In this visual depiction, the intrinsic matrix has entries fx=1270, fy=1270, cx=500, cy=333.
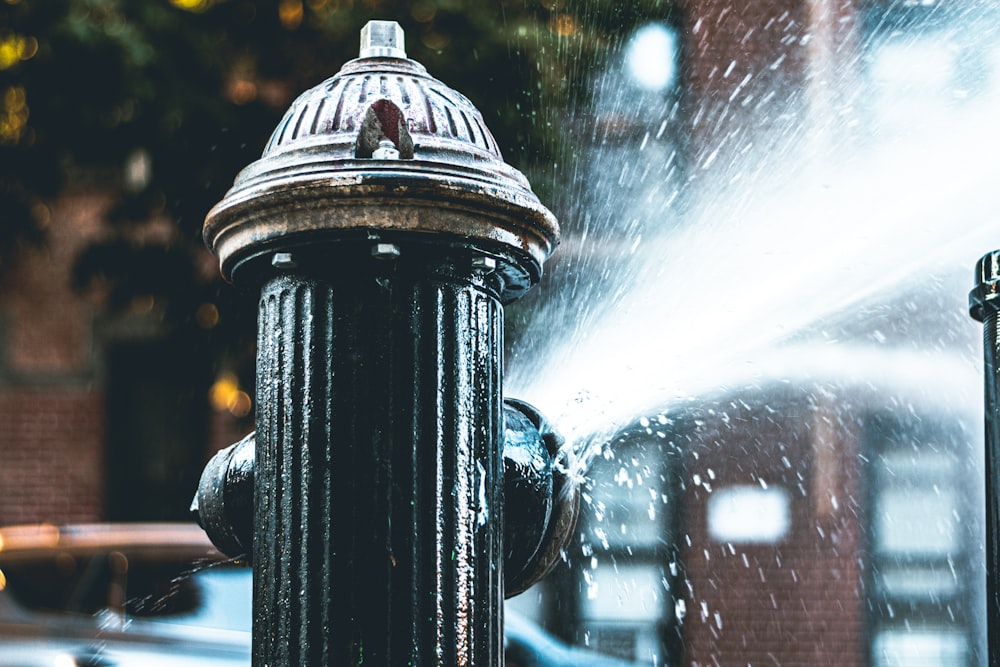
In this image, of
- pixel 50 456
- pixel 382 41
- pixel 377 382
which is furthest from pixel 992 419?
pixel 50 456

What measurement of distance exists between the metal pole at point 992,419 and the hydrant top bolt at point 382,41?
40.3 inches

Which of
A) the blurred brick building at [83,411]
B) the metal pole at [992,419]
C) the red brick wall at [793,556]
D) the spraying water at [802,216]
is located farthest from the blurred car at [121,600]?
the blurred brick building at [83,411]

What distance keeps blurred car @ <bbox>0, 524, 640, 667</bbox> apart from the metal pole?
8.10 feet

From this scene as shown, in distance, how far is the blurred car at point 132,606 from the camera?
4.40m

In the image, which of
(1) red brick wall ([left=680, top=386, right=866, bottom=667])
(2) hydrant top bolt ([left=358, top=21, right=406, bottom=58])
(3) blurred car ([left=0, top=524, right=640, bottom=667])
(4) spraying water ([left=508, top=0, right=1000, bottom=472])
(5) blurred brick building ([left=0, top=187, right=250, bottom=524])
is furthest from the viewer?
(5) blurred brick building ([left=0, top=187, right=250, bottom=524])

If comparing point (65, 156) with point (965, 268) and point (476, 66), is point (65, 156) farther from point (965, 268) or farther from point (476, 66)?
point (965, 268)

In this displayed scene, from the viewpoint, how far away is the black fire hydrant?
5.77ft

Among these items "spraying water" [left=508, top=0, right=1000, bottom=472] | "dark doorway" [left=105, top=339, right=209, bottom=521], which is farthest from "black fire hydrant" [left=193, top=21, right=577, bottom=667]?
"dark doorway" [left=105, top=339, right=209, bottom=521]

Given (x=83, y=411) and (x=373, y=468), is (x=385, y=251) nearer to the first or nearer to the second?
(x=373, y=468)

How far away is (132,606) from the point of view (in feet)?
15.3

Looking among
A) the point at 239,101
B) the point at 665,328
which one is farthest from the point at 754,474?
the point at 239,101

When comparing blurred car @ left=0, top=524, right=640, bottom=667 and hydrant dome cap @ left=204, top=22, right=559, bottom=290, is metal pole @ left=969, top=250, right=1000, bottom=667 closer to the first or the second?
hydrant dome cap @ left=204, top=22, right=559, bottom=290

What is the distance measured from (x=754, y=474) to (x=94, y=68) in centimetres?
512

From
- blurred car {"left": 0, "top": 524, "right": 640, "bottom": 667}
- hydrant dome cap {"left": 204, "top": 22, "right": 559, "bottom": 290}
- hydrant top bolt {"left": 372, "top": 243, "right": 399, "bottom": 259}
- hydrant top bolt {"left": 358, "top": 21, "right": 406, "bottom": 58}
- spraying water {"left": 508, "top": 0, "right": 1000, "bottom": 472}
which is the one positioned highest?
spraying water {"left": 508, "top": 0, "right": 1000, "bottom": 472}
